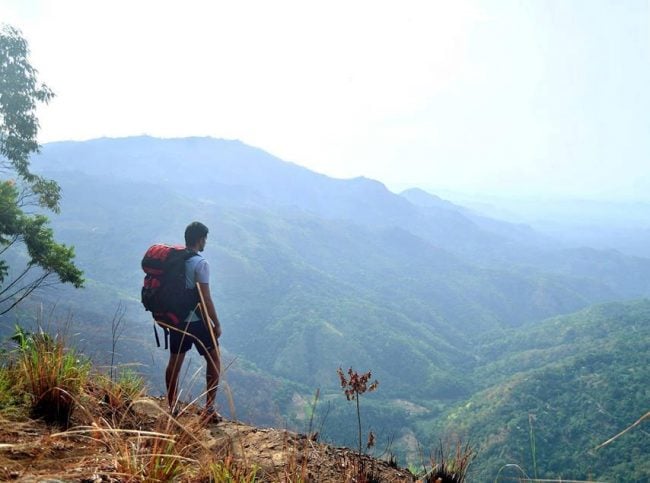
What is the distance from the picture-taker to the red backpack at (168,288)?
3777 millimetres

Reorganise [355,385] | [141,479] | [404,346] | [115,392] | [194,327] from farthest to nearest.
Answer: [404,346] → [194,327] → [115,392] → [355,385] → [141,479]

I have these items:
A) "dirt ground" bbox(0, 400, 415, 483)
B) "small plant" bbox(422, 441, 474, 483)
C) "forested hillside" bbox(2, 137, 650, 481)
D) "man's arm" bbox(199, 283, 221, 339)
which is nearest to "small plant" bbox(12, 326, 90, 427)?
"dirt ground" bbox(0, 400, 415, 483)

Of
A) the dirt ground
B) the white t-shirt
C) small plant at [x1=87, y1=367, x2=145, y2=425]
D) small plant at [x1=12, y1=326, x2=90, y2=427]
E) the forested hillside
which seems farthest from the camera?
the forested hillside

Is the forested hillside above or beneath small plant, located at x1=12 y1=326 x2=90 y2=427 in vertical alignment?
beneath

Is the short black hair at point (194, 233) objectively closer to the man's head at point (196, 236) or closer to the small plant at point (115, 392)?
the man's head at point (196, 236)

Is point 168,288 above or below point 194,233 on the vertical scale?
below

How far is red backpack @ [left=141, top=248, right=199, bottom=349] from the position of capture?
149 inches

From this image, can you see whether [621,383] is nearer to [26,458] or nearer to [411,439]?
[411,439]

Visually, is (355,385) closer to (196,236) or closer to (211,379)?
(211,379)

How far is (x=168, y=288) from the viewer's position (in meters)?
3.81

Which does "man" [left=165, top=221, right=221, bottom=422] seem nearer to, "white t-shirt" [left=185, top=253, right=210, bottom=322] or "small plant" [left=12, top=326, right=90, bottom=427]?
"white t-shirt" [left=185, top=253, right=210, bottom=322]

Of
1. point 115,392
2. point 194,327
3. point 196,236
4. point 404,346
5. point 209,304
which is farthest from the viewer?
point 404,346

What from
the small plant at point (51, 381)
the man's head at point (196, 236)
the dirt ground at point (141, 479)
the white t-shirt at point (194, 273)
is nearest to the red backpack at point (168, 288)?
the white t-shirt at point (194, 273)

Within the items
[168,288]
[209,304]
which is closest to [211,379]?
[209,304]
